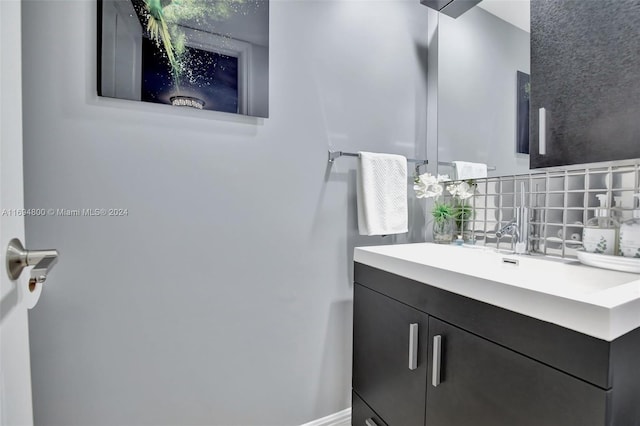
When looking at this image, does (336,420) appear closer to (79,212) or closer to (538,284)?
(538,284)

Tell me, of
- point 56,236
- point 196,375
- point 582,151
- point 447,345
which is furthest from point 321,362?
point 582,151

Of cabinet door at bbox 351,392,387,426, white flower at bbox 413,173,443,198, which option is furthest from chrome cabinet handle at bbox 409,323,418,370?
white flower at bbox 413,173,443,198

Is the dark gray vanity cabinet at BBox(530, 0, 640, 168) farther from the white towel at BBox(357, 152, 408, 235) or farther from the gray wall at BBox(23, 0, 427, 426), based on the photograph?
the gray wall at BBox(23, 0, 427, 426)

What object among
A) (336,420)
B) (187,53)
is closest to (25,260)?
(187,53)

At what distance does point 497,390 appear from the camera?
0.73 meters

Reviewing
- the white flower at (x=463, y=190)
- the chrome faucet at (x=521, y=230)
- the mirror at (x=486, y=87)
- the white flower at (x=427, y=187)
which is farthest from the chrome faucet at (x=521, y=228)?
the white flower at (x=427, y=187)

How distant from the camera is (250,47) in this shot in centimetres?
122

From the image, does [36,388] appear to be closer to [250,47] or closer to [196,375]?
[196,375]

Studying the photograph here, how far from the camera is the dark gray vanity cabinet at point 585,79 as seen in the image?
0.86 m

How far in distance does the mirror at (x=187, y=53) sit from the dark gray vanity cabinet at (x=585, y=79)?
3.44 feet

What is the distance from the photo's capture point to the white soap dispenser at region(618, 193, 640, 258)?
0.89 meters

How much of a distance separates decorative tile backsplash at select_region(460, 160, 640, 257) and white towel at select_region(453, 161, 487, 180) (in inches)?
1.9

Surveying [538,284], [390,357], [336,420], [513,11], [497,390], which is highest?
[513,11]

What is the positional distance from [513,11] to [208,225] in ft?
5.04
